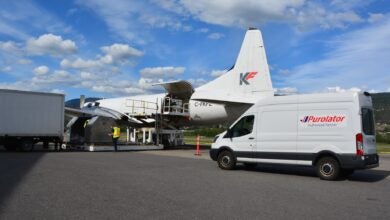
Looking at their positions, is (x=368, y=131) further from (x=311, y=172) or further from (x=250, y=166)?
(x=250, y=166)

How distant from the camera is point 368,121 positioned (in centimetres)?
1299

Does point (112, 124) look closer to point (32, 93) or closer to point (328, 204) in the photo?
point (32, 93)

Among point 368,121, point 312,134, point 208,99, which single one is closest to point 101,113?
point 208,99

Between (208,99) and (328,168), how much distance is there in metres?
13.7

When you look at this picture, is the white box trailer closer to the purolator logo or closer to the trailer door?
the purolator logo

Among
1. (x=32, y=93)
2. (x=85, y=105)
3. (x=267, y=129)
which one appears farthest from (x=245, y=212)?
(x=85, y=105)

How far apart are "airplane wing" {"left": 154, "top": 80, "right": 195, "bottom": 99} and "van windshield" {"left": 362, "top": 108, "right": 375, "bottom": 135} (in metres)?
15.8

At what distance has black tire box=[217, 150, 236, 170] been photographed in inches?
602

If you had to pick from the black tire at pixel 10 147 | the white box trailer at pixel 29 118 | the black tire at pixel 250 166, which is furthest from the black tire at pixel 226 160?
the black tire at pixel 10 147

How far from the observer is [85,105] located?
37594 mm

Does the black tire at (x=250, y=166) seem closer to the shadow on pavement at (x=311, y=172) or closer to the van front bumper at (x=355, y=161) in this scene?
the shadow on pavement at (x=311, y=172)

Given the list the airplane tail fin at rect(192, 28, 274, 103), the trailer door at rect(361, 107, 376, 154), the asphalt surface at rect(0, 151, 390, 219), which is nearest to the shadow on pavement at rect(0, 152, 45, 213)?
the asphalt surface at rect(0, 151, 390, 219)

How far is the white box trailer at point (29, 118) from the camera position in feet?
75.1

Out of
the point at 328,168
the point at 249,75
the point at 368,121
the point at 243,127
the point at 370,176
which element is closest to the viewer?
the point at 328,168
